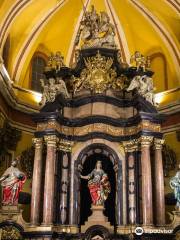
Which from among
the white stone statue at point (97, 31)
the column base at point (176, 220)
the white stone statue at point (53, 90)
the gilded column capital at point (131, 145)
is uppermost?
the white stone statue at point (97, 31)

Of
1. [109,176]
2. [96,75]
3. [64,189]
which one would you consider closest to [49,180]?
[64,189]

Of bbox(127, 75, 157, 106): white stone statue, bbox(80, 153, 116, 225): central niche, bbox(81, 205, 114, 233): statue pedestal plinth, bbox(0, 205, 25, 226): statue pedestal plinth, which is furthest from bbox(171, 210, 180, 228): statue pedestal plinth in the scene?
bbox(0, 205, 25, 226): statue pedestal plinth

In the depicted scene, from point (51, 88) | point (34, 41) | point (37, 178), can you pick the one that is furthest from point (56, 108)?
point (34, 41)

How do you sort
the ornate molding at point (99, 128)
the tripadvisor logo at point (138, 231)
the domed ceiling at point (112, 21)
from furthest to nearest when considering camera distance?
the domed ceiling at point (112, 21)
the ornate molding at point (99, 128)
the tripadvisor logo at point (138, 231)

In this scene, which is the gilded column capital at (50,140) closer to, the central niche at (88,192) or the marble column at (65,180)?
the marble column at (65,180)

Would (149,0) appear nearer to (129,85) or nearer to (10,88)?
(129,85)

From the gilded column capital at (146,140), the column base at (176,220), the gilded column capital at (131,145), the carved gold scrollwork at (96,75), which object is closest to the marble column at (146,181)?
the gilded column capital at (146,140)

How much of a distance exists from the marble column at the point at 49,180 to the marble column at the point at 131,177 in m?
2.66

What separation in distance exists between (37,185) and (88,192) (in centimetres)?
213

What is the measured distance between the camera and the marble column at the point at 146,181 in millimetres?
15320

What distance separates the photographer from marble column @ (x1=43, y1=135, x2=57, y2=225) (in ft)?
50.2

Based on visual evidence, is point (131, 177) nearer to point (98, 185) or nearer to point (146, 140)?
point (98, 185)

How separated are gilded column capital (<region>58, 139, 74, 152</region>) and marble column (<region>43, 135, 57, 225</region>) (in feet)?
1.50

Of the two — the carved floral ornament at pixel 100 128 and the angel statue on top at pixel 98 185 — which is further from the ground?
the carved floral ornament at pixel 100 128
